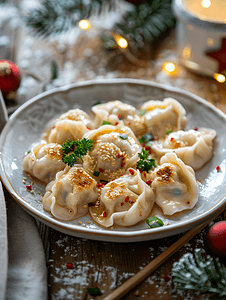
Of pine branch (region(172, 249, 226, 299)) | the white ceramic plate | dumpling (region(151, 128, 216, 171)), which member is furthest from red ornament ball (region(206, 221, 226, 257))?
dumpling (region(151, 128, 216, 171))

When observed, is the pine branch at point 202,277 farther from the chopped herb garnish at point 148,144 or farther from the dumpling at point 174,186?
the chopped herb garnish at point 148,144

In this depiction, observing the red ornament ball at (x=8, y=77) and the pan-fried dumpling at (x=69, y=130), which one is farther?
the red ornament ball at (x=8, y=77)

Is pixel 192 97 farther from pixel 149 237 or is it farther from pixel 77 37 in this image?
pixel 77 37

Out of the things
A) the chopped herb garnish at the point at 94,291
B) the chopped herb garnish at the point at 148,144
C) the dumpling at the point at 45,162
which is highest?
the dumpling at the point at 45,162

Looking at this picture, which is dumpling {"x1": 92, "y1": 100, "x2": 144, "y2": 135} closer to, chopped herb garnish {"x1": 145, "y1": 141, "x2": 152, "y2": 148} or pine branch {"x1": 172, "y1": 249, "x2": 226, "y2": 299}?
chopped herb garnish {"x1": 145, "y1": 141, "x2": 152, "y2": 148}

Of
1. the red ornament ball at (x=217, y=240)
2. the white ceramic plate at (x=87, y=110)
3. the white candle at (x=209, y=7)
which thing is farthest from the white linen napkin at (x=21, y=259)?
the white candle at (x=209, y=7)

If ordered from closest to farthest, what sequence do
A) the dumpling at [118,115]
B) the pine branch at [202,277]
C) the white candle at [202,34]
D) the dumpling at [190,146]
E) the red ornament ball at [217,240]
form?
1. the pine branch at [202,277]
2. the red ornament ball at [217,240]
3. the dumpling at [190,146]
4. the dumpling at [118,115]
5. the white candle at [202,34]

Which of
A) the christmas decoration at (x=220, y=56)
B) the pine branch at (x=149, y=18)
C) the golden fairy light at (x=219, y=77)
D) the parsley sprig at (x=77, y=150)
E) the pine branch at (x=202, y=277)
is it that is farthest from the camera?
the pine branch at (x=149, y=18)
